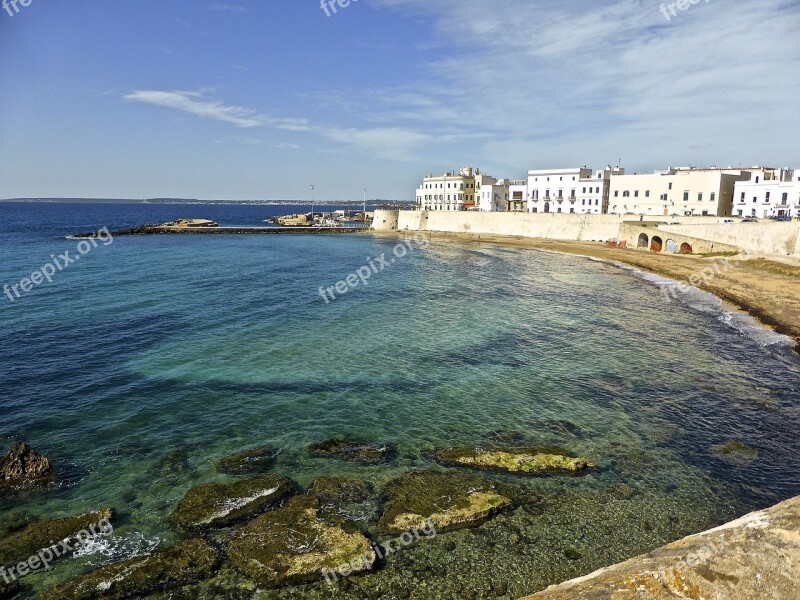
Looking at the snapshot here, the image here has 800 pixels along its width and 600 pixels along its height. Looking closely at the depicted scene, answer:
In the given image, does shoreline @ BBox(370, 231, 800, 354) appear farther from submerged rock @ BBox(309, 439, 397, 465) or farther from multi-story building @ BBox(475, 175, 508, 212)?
multi-story building @ BBox(475, 175, 508, 212)

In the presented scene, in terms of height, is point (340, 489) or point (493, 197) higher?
point (493, 197)

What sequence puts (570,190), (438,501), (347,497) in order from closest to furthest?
1. (438,501)
2. (347,497)
3. (570,190)

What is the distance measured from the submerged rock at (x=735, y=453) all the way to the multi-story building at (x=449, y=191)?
345ft

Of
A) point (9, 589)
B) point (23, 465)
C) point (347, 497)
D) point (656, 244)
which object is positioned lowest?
point (9, 589)

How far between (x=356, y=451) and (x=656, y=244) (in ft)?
203

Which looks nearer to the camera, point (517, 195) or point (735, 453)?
point (735, 453)

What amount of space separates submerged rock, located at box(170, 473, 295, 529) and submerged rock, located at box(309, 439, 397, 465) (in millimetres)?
1770

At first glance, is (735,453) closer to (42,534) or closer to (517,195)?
(42,534)

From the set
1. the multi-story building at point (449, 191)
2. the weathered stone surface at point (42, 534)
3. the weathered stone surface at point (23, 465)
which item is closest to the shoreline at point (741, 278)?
the weathered stone surface at point (42, 534)

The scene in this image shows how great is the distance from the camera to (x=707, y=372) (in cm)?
2192

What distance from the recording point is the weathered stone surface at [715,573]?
21.1 ft

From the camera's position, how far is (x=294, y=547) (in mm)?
10672

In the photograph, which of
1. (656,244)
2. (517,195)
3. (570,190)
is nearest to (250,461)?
(656,244)

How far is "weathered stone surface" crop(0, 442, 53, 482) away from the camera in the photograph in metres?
13.1
